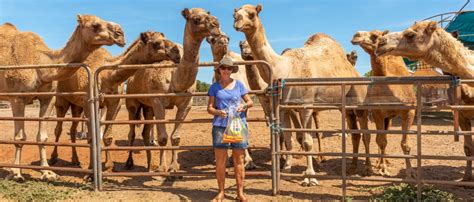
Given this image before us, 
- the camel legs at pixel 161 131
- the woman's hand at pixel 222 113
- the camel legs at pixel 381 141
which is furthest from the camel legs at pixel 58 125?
the camel legs at pixel 381 141

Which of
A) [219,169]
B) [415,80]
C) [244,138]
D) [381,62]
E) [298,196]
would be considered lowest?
[298,196]

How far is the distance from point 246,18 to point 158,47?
152 centimetres

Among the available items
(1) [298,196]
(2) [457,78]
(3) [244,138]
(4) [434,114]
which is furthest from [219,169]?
(4) [434,114]

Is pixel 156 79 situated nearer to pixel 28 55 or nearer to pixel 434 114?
pixel 28 55

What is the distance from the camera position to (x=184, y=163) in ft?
27.5

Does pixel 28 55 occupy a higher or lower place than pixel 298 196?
higher

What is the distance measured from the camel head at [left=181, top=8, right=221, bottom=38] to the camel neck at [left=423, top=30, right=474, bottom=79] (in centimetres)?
287

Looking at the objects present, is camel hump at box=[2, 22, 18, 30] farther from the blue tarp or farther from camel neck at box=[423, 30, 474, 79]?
the blue tarp

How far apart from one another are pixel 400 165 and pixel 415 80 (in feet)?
10.6

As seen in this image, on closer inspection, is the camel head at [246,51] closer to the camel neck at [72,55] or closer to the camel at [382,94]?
the camel at [382,94]

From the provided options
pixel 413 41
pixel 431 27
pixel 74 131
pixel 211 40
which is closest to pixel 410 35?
pixel 413 41

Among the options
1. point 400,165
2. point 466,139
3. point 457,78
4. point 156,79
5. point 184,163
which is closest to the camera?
point 457,78

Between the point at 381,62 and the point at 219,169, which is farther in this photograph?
the point at 381,62

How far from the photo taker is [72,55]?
654 centimetres
